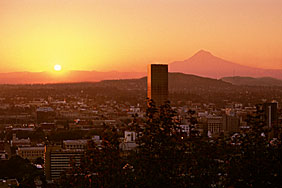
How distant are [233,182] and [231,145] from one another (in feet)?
2.62

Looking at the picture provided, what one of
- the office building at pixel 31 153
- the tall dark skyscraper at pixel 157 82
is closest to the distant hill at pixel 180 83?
the tall dark skyscraper at pixel 157 82

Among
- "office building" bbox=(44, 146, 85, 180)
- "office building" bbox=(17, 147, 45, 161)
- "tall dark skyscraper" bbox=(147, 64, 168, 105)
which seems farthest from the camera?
"tall dark skyscraper" bbox=(147, 64, 168, 105)

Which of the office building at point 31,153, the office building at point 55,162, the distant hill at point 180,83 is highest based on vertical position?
the distant hill at point 180,83

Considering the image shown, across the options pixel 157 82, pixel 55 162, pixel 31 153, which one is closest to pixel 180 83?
pixel 157 82

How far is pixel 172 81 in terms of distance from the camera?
9812 cm

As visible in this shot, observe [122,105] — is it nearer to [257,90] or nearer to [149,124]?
[257,90]

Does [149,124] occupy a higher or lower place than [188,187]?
higher

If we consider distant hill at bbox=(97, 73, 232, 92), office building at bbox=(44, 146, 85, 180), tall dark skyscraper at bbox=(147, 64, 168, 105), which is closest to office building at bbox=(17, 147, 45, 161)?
tall dark skyscraper at bbox=(147, 64, 168, 105)

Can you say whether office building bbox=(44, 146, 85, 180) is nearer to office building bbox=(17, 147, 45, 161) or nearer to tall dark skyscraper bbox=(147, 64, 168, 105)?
office building bbox=(17, 147, 45, 161)

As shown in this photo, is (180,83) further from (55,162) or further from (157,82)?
(55,162)

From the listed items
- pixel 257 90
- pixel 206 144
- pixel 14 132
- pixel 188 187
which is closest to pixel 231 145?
pixel 206 144

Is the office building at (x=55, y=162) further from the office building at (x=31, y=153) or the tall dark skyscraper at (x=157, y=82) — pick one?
the tall dark skyscraper at (x=157, y=82)

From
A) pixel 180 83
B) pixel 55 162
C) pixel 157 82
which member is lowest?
pixel 55 162

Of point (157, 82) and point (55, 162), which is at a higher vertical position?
point (157, 82)
